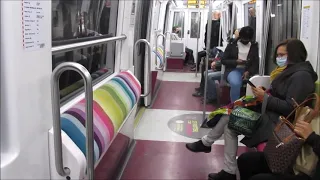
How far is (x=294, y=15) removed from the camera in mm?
4020

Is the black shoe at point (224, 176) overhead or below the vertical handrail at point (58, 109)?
below

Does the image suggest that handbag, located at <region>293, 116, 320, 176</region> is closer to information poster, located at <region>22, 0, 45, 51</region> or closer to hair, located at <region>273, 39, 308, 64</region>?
hair, located at <region>273, 39, 308, 64</region>

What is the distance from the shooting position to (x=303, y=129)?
210 centimetres

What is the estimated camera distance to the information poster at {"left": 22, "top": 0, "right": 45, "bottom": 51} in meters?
1.12

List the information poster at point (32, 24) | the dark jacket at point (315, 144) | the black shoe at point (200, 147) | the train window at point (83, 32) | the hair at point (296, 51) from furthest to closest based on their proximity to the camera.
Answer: the black shoe at point (200, 147) < the hair at point (296, 51) < the train window at point (83, 32) < the dark jacket at point (315, 144) < the information poster at point (32, 24)

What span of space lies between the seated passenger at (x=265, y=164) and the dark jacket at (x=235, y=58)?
9.27 ft

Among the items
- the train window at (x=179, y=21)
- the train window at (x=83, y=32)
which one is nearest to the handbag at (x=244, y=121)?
the train window at (x=83, y=32)

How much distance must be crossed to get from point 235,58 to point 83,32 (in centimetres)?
356

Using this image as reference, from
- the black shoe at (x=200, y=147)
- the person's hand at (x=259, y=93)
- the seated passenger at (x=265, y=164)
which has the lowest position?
the black shoe at (x=200, y=147)

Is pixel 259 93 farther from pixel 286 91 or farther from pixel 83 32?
pixel 83 32

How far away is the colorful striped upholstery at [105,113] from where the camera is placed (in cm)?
168

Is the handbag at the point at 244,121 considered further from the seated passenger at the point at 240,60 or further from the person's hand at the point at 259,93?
the seated passenger at the point at 240,60

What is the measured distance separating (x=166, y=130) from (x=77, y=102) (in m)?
2.87

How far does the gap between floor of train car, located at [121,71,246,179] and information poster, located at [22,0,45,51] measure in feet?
7.75
